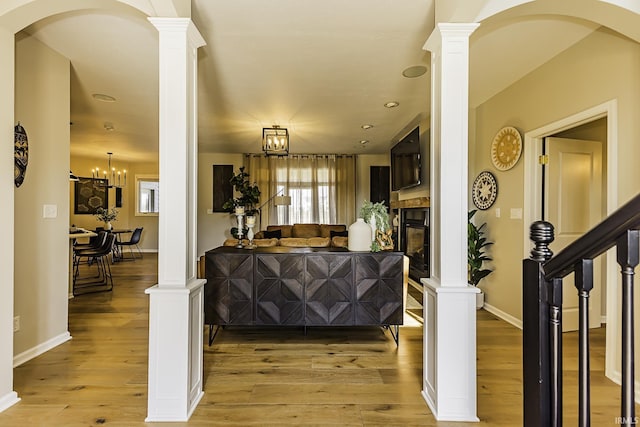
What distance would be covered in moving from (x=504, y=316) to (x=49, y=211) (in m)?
4.55

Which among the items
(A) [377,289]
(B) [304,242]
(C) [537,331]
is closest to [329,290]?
(A) [377,289]

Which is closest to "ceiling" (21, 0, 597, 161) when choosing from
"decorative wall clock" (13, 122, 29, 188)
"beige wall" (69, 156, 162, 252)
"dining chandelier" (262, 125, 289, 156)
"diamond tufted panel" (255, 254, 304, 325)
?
"dining chandelier" (262, 125, 289, 156)

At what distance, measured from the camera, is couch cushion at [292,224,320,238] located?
712 cm

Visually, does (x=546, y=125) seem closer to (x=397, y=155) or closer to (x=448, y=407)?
(x=448, y=407)

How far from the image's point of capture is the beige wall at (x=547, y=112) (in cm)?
233

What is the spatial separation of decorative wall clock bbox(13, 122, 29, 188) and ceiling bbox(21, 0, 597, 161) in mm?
788

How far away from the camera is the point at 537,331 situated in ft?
3.42

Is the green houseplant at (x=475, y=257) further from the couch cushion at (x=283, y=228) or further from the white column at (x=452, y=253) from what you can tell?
the couch cushion at (x=283, y=228)

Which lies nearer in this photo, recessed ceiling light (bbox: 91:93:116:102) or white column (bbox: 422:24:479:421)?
white column (bbox: 422:24:479:421)

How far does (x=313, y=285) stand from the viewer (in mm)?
2863

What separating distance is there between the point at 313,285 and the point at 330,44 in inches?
78.1

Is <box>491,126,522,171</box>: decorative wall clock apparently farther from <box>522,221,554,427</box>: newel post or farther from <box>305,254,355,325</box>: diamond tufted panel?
<box>522,221,554,427</box>: newel post

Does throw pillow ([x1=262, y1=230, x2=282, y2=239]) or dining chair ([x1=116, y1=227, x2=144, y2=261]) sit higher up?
throw pillow ([x1=262, y1=230, x2=282, y2=239])

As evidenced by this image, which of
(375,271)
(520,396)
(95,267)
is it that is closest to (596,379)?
(520,396)
